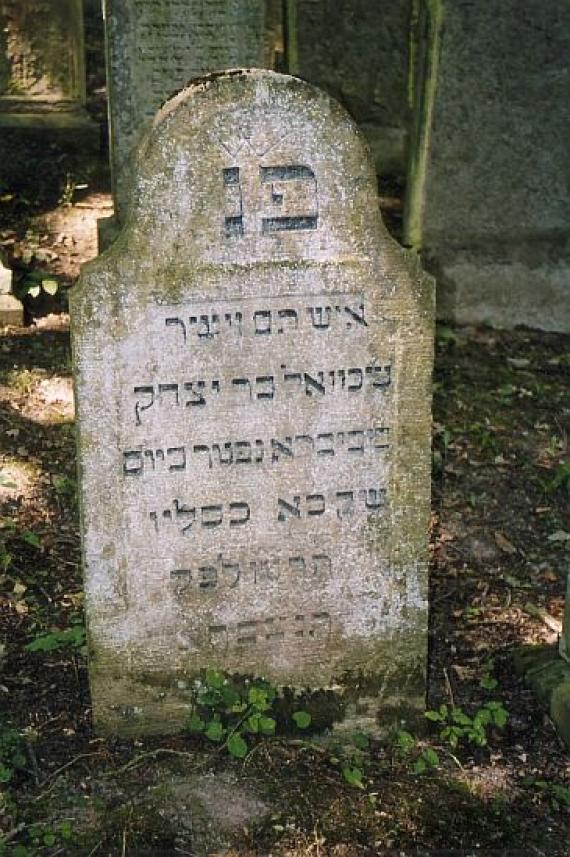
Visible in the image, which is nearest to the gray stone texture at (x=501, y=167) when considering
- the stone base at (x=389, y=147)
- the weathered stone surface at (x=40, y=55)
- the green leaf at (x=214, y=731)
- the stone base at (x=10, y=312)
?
the stone base at (x=10, y=312)

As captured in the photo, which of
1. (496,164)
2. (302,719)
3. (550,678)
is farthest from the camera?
(496,164)

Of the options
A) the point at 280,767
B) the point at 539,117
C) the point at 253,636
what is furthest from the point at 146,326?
the point at 539,117

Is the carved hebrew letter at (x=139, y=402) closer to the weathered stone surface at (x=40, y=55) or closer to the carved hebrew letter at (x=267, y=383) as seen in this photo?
the carved hebrew letter at (x=267, y=383)

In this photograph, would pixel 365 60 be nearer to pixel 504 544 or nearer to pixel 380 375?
pixel 504 544

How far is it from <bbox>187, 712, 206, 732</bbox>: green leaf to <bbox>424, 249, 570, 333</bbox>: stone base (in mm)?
4064

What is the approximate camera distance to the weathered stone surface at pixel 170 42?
748 centimetres

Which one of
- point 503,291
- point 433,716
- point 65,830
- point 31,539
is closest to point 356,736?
point 433,716

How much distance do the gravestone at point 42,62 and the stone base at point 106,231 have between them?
2293 millimetres

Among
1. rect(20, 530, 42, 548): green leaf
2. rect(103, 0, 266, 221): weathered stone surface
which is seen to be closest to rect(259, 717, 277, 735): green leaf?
rect(20, 530, 42, 548): green leaf

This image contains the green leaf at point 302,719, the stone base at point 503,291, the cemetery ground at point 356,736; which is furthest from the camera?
the stone base at point 503,291

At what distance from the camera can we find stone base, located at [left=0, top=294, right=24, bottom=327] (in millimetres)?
7398

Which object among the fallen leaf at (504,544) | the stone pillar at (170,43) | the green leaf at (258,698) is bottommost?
the fallen leaf at (504,544)

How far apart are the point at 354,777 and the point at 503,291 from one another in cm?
431

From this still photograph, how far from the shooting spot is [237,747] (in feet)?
12.5
